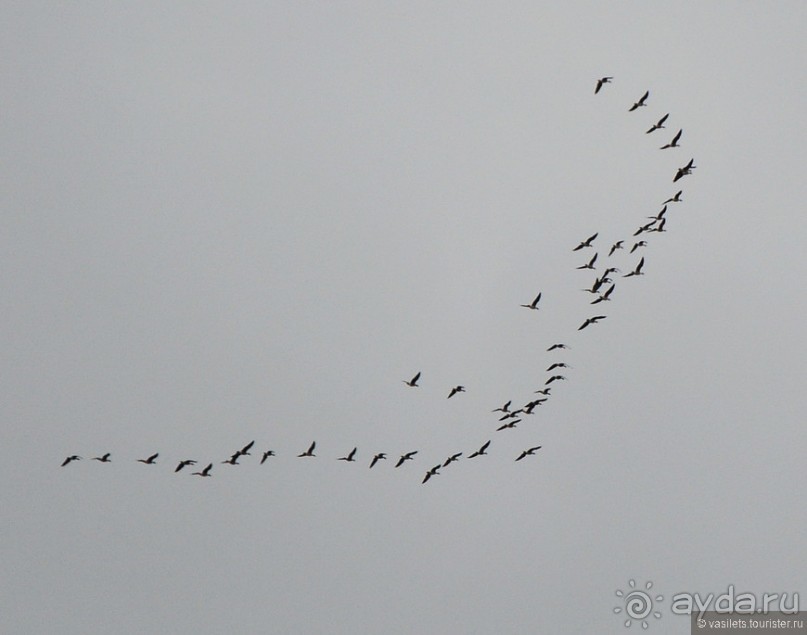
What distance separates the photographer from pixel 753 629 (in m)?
162

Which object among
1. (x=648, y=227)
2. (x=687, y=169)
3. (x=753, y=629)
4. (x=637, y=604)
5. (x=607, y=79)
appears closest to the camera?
(x=607, y=79)

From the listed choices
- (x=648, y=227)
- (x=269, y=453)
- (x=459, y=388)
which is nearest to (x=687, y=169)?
(x=648, y=227)

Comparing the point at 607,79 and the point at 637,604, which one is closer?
the point at 607,79

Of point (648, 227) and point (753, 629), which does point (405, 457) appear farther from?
point (753, 629)

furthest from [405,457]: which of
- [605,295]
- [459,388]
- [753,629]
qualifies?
[753,629]

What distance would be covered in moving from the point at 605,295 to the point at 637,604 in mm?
59914

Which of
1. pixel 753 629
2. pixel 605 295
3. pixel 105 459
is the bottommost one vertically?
pixel 105 459

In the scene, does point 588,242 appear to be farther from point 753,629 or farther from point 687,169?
point 753,629

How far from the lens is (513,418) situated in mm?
134750

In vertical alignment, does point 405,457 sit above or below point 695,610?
below

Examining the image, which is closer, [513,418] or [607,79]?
[607,79]

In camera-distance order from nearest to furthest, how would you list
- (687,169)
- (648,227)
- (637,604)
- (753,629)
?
1. (687,169)
2. (648,227)
3. (753,629)
4. (637,604)

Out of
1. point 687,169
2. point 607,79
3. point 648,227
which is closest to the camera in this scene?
point 607,79

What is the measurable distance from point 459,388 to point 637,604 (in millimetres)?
62120
